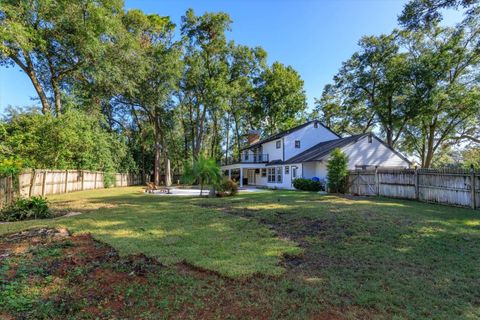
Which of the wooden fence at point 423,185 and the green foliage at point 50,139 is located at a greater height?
the green foliage at point 50,139

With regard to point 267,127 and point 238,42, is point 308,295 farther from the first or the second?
point 267,127

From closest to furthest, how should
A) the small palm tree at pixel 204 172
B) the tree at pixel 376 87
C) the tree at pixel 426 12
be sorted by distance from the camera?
the tree at pixel 426 12, the small palm tree at pixel 204 172, the tree at pixel 376 87

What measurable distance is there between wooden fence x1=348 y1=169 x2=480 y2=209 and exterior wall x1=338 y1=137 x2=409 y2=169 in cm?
555

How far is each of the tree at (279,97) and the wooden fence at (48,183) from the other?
72.2 feet

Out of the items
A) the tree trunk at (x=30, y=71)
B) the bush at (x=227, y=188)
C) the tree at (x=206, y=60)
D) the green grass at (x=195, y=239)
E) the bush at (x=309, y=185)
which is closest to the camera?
the green grass at (x=195, y=239)

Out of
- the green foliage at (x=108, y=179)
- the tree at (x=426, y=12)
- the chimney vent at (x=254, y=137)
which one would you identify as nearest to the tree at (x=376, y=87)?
the chimney vent at (x=254, y=137)

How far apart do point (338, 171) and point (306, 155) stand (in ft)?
24.8

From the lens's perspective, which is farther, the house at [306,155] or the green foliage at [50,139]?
the house at [306,155]

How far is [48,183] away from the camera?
16.8 metres

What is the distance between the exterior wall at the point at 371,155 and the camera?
2203cm

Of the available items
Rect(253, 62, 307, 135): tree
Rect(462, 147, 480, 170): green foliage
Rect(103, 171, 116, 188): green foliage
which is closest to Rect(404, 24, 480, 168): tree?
Rect(462, 147, 480, 170): green foliage

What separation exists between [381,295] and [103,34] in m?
24.5

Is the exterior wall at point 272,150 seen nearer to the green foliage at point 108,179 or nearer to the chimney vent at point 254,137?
the chimney vent at point 254,137

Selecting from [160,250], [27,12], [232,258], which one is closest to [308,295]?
[232,258]
